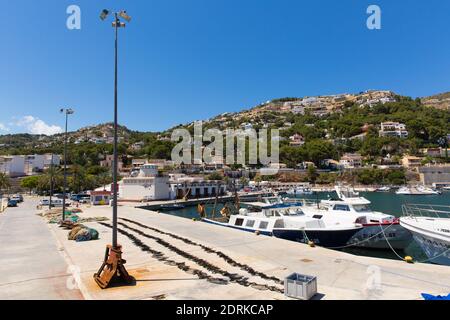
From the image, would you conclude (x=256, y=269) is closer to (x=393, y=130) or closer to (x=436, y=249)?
(x=436, y=249)

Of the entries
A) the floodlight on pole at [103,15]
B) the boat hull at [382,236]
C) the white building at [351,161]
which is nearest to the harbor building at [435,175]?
the white building at [351,161]

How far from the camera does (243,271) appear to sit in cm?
1115

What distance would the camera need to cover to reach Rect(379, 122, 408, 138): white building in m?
151

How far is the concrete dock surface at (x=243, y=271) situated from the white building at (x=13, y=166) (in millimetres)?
139241

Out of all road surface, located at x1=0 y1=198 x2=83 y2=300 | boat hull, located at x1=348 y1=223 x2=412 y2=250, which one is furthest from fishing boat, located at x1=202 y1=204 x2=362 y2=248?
road surface, located at x1=0 y1=198 x2=83 y2=300

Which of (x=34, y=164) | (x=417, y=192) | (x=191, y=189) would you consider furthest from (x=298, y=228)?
(x=34, y=164)

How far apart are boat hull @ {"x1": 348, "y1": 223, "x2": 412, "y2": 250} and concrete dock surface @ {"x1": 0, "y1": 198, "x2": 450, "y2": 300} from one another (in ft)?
21.1

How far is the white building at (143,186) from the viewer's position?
6231 centimetres

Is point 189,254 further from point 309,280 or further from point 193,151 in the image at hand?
point 193,151

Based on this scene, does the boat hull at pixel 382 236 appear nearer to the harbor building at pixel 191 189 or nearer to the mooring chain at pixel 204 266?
the mooring chain at pixel 204 266

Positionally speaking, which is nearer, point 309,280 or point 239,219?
point 309,280

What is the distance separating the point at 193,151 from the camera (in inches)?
5566
